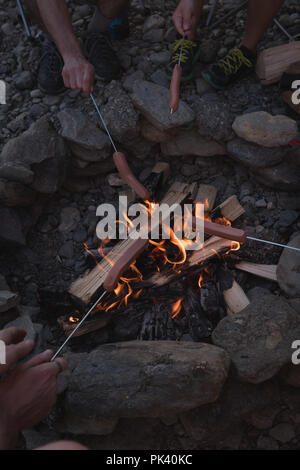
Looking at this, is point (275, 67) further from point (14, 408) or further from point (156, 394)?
point (14, 408)

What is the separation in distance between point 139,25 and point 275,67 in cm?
132

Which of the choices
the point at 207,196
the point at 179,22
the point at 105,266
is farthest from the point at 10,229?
the point at 179,22

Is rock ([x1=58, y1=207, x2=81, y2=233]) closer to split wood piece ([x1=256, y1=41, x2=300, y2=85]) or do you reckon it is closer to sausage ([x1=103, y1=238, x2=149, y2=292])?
sausage ([x1=103, y1=238, x2=149, y2=292])

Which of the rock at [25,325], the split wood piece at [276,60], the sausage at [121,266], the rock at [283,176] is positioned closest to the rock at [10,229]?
the rock at [25,325]

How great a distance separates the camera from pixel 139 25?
3281 mm

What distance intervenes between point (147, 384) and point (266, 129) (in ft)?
6.13

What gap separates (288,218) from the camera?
2.65 metres

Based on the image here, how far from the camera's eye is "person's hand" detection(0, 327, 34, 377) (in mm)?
1685

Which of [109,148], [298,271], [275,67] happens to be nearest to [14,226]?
[109,148]

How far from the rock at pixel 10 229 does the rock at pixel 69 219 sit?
35 centimetres

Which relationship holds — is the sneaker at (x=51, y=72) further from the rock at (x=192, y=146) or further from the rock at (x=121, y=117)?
the rock at (x=192, y=146)

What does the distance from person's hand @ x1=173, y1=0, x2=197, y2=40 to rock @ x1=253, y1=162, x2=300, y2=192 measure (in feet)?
3.97

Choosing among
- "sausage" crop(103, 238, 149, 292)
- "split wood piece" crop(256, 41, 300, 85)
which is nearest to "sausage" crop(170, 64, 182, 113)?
"split wood piece" crop(256, 41, 300, 85)

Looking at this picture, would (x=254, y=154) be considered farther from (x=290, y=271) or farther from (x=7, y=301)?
(x=7, y=301)
